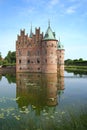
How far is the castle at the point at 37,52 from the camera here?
51969 mm

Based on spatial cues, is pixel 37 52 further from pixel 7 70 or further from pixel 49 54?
pixel 7 70

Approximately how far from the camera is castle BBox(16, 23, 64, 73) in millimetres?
51969

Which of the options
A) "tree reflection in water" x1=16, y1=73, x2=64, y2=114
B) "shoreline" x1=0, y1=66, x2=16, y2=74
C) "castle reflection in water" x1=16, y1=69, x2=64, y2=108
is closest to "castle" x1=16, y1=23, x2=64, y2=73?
"shoreline" x1=0, y1=66, x2=16, y2=74

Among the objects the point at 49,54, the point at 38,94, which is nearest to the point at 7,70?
the point at 49,54

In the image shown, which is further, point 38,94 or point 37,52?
A: point 37,52

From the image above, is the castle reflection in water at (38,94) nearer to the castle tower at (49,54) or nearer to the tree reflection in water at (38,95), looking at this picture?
the tree reflection in water at (38,95)

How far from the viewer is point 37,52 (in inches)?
2190

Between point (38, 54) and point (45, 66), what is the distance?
4448mm

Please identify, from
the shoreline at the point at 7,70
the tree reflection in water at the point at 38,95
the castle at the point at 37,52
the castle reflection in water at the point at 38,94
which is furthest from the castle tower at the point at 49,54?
the tree reflection in water at the point at 38,95

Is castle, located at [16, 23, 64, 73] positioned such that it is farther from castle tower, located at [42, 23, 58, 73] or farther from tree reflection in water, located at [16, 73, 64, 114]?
tree reflection in water, located at [16, 73, 64, 114]

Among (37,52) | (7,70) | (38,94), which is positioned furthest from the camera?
(7,70)

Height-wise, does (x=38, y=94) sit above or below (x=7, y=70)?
below

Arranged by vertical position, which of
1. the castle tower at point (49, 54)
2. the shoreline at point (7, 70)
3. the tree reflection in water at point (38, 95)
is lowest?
the tree reflection in water at point (38, 95)

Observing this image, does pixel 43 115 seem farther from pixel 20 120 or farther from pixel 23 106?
pixel 23 106
